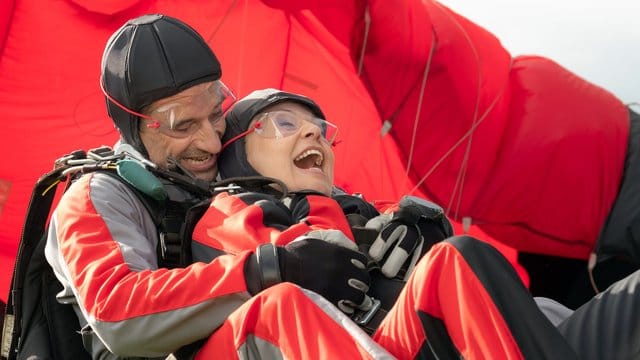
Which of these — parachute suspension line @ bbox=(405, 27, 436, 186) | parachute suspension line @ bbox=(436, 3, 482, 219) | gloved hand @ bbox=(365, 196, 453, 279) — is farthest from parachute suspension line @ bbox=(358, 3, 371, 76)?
gloved hand @ bbox=(365, 196, 453, 279)

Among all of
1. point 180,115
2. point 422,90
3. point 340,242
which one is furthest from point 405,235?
point 422,90

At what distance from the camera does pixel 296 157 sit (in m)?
3.01

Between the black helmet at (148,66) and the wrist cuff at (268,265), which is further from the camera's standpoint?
the black helmet at (148,66)

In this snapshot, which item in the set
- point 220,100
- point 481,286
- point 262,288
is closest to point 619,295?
point 481,286

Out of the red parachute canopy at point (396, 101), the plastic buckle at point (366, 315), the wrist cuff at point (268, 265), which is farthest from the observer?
the red parachute canopy at point (396, 101)

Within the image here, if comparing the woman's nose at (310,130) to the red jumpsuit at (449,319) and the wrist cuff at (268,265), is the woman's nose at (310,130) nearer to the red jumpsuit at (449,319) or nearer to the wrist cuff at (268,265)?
the wrist cuff at (268,265)

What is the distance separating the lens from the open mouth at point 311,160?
3.03 meters

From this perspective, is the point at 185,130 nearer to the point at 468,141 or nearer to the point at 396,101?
the point at 396,101

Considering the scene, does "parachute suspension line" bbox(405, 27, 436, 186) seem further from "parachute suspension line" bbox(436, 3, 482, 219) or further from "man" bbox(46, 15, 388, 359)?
"man" bbox(46, 15, 388, 359)

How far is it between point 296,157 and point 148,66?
1.65ft

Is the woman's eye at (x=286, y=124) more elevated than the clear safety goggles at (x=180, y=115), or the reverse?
the clear safety goggles at (x=180, y=115)

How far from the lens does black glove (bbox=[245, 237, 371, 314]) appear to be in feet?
7.60

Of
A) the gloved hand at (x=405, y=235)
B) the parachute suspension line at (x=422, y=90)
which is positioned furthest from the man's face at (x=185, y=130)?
the parachute suspension line at (x=422, y=90)

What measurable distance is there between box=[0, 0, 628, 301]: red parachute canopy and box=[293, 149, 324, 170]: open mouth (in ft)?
6.02
